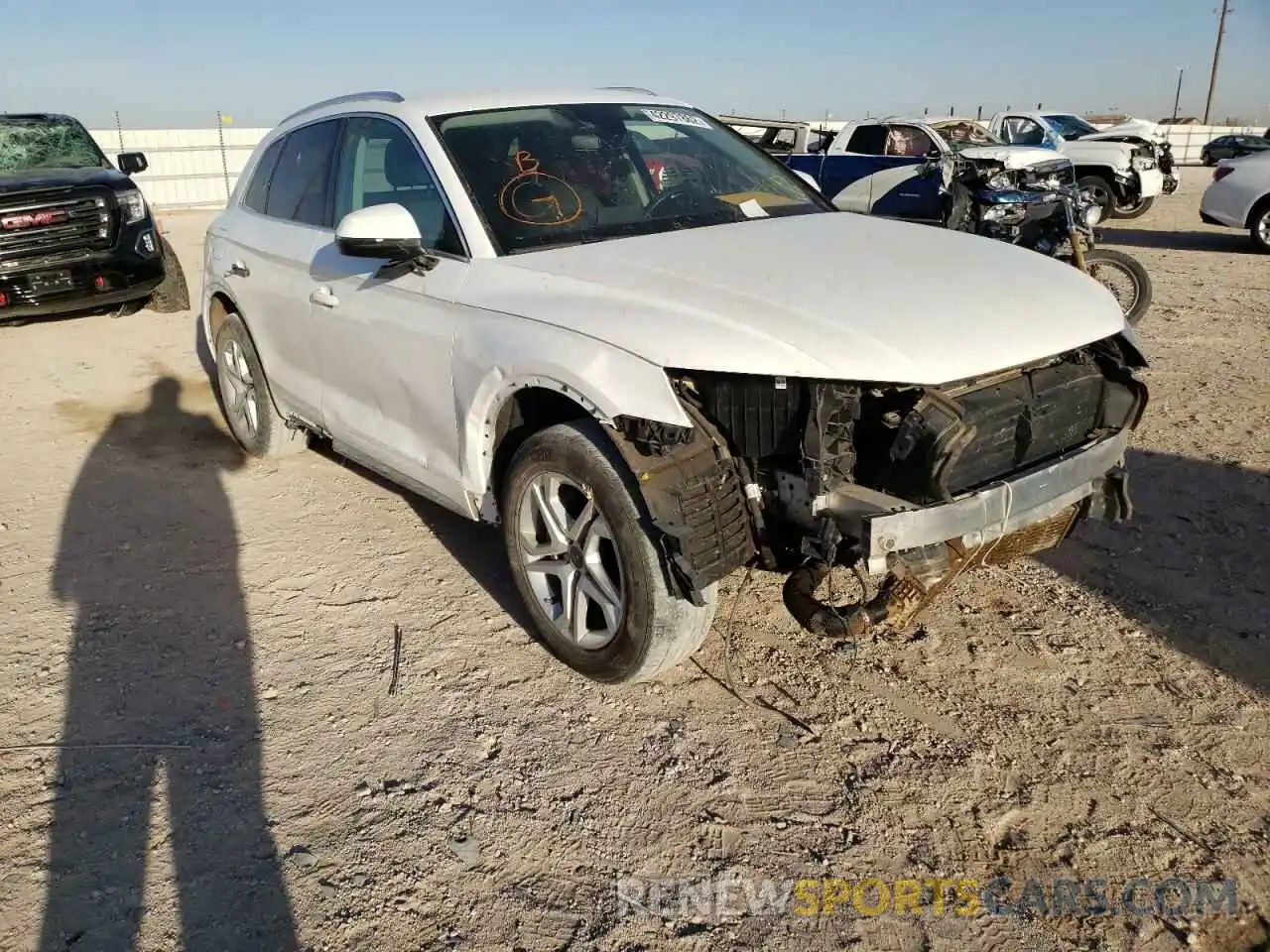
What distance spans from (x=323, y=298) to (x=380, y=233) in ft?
3.22

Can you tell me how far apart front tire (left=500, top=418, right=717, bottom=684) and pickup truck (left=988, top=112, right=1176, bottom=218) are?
1546cm

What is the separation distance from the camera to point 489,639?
3596mm

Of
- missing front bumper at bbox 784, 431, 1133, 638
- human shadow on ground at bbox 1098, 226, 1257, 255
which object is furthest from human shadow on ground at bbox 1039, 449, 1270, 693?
human shadow on ground at bbox 1098, 226, 1257, 255

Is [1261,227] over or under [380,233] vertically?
under

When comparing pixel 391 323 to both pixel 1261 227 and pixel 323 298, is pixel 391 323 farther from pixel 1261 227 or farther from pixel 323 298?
pixel 1261 227

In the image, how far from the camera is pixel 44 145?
9.66m

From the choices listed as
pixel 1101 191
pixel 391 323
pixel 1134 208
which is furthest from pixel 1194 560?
pixel 1134 208

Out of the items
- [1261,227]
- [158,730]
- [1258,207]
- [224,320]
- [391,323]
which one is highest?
[391,323]

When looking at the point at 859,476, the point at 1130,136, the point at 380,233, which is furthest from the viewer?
the point at 1130,136

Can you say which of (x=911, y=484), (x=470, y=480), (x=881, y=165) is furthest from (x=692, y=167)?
(x=881, y=165)

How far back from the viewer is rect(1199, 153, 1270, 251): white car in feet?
40.1

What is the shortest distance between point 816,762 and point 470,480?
60.1 inches

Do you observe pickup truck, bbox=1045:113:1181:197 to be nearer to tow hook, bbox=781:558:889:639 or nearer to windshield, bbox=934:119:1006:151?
windshield, bbox=934:119:1006:151

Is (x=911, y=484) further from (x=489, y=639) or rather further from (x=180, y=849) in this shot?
(x=180, y=849)
